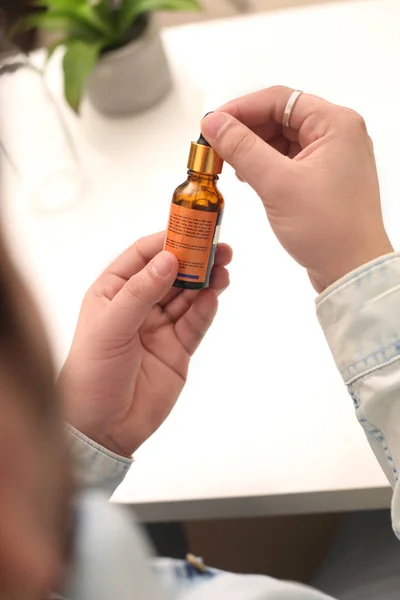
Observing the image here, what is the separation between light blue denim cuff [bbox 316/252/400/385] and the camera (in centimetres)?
42

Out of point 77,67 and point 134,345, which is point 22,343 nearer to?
point 134,345

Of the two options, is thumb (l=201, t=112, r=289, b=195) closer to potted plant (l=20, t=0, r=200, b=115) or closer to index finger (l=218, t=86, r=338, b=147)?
index finger (l=218, t=86, r=338, b=147)

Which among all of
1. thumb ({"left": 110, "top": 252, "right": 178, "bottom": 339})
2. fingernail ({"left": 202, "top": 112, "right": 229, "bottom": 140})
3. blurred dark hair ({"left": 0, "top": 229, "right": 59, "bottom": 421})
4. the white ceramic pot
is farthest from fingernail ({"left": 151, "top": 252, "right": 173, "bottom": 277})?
the white ceramic pot

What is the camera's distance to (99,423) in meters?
0.55

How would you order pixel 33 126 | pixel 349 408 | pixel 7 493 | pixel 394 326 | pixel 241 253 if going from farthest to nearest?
1. pixel 33 126
2. pixel 241 253
3. pixel 349 408
4. pixel 394 326
5. pixel 7 493

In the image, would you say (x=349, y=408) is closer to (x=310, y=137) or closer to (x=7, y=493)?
(x=310, y=137)

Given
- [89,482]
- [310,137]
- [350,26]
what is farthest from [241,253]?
[350,26]

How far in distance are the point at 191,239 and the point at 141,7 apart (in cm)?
46

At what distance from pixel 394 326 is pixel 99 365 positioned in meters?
0.27

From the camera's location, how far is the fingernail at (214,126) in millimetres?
480

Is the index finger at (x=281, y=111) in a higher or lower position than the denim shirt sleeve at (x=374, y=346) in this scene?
higher

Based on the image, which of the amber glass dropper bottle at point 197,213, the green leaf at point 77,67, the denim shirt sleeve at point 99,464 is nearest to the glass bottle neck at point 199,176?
the amber glass dropper bottle at point 197,213

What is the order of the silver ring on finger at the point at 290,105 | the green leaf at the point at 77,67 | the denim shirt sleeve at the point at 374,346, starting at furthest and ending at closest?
the green leaf at the point at 77,67
the silver ring on finger at the point at 290,105
the denim shirt sleeve at the point at 374,346

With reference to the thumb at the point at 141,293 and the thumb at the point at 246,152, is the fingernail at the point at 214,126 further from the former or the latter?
the thumb at the point at 141,293
